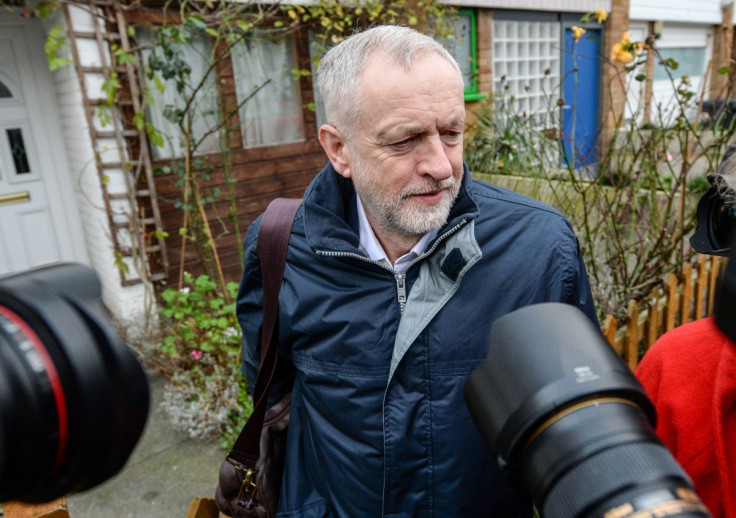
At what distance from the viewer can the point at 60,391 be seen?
0.70m

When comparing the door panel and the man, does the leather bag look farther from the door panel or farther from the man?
the door panel

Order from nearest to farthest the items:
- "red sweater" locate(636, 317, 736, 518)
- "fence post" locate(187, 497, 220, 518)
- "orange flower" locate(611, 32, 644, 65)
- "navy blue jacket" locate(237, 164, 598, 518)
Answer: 1. "red sweater" locate(636, 317, 736, 518)
2. "navy blue jacket" locate(237, 164, 598, 518)
3. "fence post" locate(187, 497, 220, 518)
4. "orange flower" locate(611, 32, 644, 65)

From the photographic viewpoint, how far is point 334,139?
1.62 metres

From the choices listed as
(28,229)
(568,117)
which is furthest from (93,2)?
(568,117)

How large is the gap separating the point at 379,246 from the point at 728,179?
2.82 feet

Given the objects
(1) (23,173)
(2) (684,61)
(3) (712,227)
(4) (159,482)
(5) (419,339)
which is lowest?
(4) (159,482)

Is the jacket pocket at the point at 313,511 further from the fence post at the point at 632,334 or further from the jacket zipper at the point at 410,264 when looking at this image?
the fence post at the point at 632,334

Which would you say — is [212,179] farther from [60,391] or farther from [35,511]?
[60,391]

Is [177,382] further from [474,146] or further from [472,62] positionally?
[472,62]

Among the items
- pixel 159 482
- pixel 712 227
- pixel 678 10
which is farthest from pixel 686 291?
pixel 678 10

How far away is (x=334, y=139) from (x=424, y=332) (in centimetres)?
65

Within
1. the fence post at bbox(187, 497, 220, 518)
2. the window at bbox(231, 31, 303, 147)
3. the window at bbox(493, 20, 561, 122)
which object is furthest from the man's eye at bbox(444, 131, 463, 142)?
the window at bbox(493, 20, 561, 122)

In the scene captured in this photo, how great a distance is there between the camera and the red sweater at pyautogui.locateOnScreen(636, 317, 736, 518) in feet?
3.50

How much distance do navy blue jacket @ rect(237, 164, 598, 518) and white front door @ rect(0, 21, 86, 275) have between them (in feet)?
12.3
